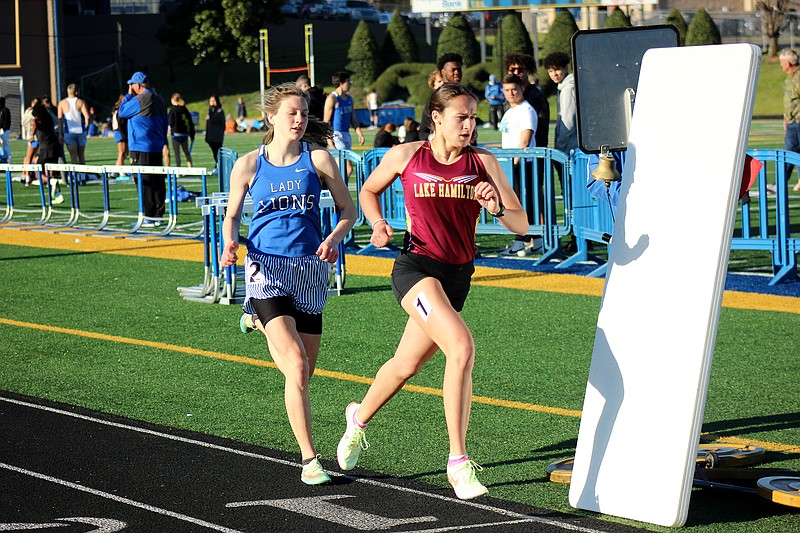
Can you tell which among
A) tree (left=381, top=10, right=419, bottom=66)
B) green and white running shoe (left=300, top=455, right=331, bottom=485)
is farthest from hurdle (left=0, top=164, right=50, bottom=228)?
tree (left=381, top=10, right=419, bottom=66)

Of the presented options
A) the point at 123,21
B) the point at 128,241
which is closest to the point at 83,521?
the point at 128,241

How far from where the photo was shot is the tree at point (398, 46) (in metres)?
73.6

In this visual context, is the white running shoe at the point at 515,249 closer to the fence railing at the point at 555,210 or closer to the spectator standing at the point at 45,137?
the fence railing at the point at 555,210

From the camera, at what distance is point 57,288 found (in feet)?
42.9

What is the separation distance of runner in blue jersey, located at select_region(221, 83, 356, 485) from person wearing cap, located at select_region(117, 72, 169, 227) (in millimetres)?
12058

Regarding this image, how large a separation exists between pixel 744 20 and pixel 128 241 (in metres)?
63.8

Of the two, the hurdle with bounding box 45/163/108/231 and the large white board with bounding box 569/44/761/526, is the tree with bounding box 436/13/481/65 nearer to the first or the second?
the hurdle with bounding box 45/163/108/231

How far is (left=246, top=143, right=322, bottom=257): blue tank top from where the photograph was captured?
6391mm

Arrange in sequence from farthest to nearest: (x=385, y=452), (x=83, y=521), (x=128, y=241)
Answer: (x=128, y=241), (x=385, y=452), (x=83, y=521)

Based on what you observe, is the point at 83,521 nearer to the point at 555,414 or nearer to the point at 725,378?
the point at 555,414

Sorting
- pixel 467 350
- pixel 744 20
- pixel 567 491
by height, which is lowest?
pixel 567 491

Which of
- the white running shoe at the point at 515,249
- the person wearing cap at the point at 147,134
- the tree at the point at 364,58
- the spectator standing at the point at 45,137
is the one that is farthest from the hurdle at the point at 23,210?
the tree at the point at 364,58

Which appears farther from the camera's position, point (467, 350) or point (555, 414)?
point (555, 414)

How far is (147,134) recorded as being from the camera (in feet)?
62.3
